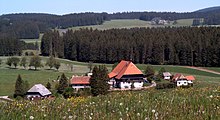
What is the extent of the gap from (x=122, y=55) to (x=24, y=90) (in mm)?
62013

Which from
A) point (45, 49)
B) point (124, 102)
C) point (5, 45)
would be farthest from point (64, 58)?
point (124, 102)

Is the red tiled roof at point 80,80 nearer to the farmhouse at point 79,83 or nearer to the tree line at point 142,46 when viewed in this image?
the farmhouse at point 79,83

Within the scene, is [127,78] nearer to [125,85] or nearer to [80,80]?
[125,85]

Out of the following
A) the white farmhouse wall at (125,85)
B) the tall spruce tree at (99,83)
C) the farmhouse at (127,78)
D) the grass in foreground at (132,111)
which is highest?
the grass in foreground at (132,111)

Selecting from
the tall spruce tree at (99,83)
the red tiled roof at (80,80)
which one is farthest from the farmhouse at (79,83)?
the tall spruce tree at (99,83)

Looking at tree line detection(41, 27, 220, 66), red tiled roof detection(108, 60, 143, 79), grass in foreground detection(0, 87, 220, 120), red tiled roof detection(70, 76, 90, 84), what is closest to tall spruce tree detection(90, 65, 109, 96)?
red tiled roof detection(70, 76, 90, 84)

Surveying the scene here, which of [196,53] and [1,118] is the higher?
[1,118]

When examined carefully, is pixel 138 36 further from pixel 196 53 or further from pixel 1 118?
pixel 1 118

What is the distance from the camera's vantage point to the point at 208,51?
99125 mm

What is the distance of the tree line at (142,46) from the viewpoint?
101375 mm

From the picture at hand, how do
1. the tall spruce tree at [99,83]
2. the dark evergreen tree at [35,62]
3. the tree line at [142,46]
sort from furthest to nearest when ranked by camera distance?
1. the tree line at [142,46]
2. the dark evergreen tree at [35,62]
3. the tall spruce tree at [99,83]

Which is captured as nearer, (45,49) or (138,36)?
(138,36)

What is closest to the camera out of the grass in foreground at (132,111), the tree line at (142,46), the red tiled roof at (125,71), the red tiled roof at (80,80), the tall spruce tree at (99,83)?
the grass in foreground at (132,111)

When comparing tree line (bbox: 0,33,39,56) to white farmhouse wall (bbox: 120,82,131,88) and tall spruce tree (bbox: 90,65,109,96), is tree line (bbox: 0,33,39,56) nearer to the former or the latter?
white farmhouse wall (bbox: 120,82,131,88)
